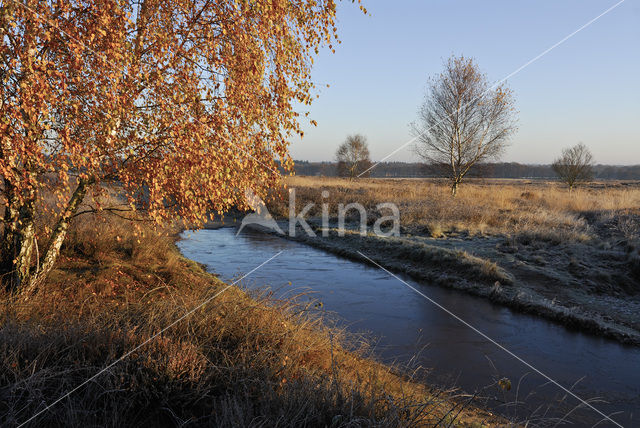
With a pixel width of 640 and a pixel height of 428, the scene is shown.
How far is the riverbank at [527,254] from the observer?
10.4m

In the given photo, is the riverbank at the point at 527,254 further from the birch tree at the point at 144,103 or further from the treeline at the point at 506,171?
the treeline at the point at 506,171

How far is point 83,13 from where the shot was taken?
5.22 meters

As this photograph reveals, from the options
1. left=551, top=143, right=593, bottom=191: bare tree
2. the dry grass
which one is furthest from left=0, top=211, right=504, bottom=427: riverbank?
left=551, top=143, right=593, bottom=191: bare tree

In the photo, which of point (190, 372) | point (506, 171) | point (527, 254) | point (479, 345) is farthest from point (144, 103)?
point (506, 171)

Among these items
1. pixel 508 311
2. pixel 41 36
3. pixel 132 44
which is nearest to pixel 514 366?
pixel 508 311

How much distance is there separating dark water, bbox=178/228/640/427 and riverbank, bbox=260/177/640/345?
0.78 metres

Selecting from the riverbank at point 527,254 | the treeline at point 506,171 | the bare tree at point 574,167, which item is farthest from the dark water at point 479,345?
the treeline at point 506,171

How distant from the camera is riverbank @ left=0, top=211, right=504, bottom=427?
345cm

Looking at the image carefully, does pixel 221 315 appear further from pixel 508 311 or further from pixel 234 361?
pixel 508 311

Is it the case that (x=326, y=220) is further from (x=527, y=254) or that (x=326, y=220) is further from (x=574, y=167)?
(x=574, y=167)

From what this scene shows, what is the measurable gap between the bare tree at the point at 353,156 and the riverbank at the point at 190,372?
63987 mm

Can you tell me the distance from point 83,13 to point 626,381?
9909 mm

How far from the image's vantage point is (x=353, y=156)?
70.5 metres

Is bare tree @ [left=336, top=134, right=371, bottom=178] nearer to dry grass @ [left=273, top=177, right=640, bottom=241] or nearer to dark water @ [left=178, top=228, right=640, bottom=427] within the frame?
dry grass @ [left=273, top=177, right=640, bottom=241]
